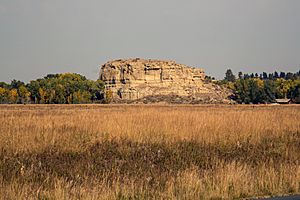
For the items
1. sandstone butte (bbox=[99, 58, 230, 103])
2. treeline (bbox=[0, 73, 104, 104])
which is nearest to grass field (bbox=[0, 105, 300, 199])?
treeline (bbox=[0, 73, 104, 104])

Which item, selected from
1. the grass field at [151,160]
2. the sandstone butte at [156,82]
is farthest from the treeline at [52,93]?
the grass field at [151,160]

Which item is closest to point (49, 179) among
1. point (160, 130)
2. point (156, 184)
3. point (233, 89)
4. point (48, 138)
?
point (156, 184)

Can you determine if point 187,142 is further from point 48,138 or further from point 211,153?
point 48,138

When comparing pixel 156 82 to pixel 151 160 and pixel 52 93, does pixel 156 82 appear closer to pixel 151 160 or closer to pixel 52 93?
pixel 52 93

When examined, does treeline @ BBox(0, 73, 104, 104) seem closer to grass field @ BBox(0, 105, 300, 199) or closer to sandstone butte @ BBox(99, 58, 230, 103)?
sandstone butte @ BBox(99, 58, 230, 103)

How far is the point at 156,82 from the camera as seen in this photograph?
507ft

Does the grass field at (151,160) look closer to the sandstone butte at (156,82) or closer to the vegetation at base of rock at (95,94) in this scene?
the vegetation at base of rock at (95,94)

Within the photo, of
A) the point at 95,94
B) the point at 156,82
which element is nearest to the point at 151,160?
the point at 95,94

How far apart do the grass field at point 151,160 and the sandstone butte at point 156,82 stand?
12073 centimetres

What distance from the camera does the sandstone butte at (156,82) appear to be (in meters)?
142

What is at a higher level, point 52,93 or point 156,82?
point 156,82

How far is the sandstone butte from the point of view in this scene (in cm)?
14212

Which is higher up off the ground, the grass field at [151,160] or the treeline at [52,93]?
the treeline at [52,93]

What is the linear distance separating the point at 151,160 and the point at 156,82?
142646 mm
